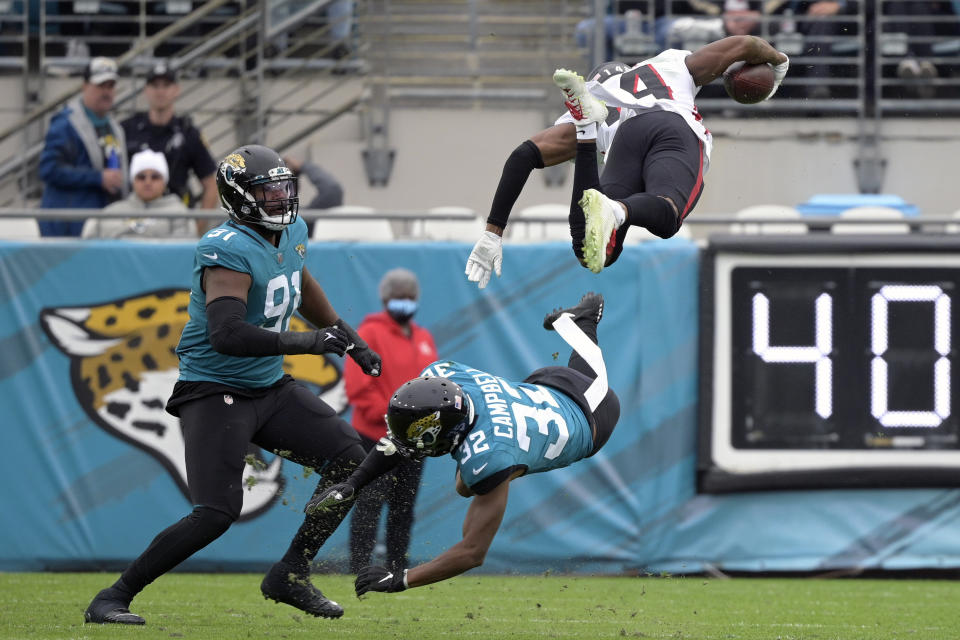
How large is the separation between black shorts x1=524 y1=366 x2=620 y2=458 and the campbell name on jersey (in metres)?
1.03

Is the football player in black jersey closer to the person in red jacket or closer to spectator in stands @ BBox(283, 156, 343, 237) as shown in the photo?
the person in red jacket

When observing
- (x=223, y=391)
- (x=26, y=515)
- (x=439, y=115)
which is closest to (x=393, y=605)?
(x=223, y=391)

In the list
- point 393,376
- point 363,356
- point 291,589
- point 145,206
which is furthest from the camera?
point 145,206

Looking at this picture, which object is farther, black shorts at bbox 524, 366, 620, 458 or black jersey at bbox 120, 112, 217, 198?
black jersey at bbox 120, 112, 217, 198

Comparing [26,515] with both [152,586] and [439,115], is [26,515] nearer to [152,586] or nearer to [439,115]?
[152,586]

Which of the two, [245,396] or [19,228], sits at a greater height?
[19,228]

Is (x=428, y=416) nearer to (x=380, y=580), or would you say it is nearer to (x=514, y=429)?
(x=514, y=429)

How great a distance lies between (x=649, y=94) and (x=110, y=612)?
3.42m

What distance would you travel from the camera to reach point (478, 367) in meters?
9.68

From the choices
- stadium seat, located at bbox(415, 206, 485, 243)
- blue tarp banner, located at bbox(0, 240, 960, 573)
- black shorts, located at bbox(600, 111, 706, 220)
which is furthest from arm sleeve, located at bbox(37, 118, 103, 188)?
black shorts, located at bbox(600, 111, 706, 220)

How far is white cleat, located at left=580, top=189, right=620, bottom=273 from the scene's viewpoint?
5797mm

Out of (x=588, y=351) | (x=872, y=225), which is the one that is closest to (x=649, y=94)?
(x=588, y=351)

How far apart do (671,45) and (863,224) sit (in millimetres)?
2433

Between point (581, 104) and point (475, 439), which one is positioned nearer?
point (475, 439)
